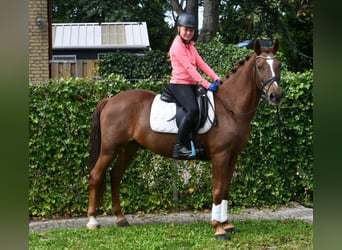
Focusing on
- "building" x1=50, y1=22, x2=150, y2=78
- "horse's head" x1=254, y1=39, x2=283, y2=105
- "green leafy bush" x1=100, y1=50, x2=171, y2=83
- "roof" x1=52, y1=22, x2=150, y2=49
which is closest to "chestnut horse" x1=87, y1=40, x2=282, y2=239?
"horse's head" x1=254, y1=39, x2=283, y2=105

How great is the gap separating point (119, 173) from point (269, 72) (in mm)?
2532

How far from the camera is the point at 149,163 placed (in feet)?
23.4

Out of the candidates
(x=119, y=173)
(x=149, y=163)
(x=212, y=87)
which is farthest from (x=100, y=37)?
(x=212, y=87)

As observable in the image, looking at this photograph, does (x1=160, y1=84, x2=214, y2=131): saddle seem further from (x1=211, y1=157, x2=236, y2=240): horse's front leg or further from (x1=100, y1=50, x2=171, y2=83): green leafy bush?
(x1=100, y1=50, x2=171, y2=83): green leafy bush

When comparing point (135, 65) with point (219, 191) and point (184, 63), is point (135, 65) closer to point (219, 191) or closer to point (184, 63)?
point (184, 63)

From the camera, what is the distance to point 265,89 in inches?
202

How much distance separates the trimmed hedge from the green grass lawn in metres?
0.89

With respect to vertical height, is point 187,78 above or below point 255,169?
above

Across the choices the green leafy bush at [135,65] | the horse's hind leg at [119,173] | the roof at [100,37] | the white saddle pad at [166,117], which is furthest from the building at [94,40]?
the white saddle pad at [166,117]

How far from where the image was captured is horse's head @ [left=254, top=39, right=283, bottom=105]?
5016mm
